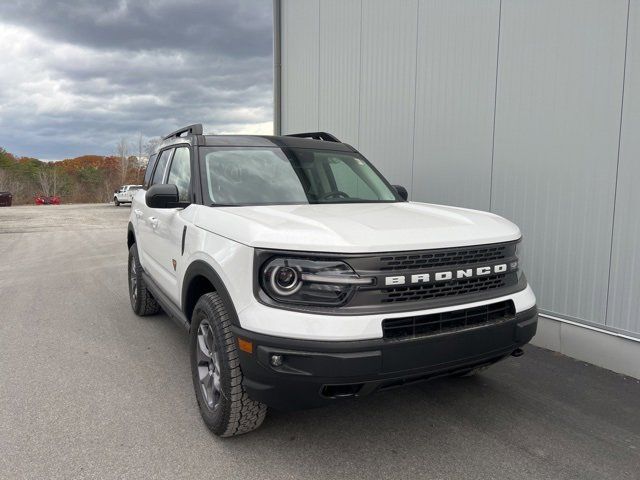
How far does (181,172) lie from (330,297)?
2225 millimetres

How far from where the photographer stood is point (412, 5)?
6297mm

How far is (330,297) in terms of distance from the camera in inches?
96.3

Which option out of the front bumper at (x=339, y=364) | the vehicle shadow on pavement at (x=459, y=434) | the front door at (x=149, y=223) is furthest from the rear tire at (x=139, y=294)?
the front bumper at (x=339, y=364)

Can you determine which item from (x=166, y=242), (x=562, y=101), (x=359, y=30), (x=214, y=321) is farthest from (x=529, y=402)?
(x=359, y=30)

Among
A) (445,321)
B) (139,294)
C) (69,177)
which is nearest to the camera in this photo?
(445,321)

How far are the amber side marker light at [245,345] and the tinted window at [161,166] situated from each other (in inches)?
106

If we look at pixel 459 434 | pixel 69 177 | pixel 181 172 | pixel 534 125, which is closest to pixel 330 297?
pixel 459 434

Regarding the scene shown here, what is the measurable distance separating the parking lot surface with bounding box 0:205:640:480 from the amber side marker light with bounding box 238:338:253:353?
2.34 ft

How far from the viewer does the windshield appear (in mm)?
3537

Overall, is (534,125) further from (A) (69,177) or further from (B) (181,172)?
(A) (69,177)

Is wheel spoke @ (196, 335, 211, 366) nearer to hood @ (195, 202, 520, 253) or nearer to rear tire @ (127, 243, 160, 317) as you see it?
hood @ (195, 202, 520, 253)

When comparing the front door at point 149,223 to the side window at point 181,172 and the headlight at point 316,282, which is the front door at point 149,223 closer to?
→ the side window at point 181,172

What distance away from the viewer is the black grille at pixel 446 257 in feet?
8.23

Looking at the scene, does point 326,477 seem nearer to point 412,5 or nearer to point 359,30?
point 412,5
